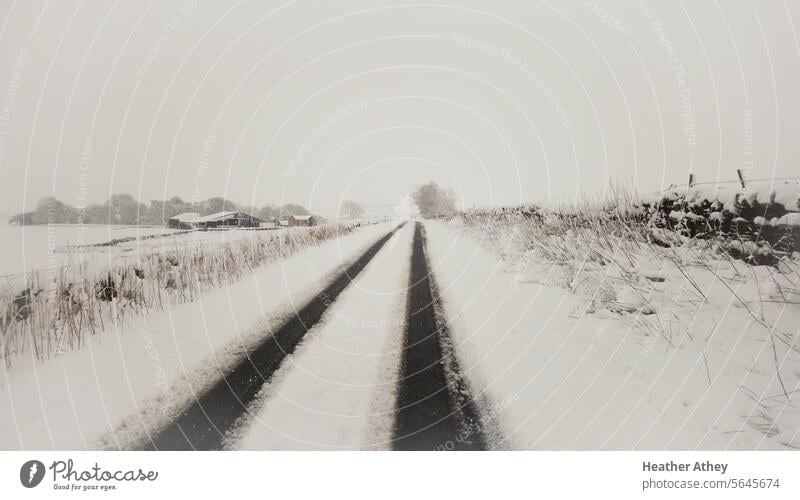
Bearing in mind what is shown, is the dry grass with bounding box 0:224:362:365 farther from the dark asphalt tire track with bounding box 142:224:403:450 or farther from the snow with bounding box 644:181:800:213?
the snow with bounding box 644:181:800:213

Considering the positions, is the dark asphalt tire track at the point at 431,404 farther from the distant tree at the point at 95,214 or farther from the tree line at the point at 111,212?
the distant tree at the point at 95,214

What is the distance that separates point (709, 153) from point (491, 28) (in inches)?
84.9

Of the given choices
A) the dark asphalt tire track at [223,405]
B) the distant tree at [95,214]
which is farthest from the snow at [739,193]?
Result: the distant tree at [95,214]

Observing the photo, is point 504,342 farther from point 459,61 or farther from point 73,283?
point 73,283

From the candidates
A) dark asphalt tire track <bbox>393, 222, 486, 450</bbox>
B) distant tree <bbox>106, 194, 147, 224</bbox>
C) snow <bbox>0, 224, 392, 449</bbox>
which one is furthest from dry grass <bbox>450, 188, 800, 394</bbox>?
distant tree <bbox>106, 194, 147, 224</bbox>

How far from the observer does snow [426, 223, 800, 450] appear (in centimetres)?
290

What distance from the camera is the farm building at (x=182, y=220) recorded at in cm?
371

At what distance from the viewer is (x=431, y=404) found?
2889mm

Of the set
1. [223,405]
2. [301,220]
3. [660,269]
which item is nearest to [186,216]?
[301,220]

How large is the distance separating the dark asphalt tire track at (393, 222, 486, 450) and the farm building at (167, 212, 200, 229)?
2135 millimetres

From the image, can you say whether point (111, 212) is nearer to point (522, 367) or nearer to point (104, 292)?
point (104, 292)

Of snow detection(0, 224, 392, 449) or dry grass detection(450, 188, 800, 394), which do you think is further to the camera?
dry grass detection(450, 188, 800, 394)

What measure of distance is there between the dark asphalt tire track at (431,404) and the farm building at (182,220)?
7.01 ft
